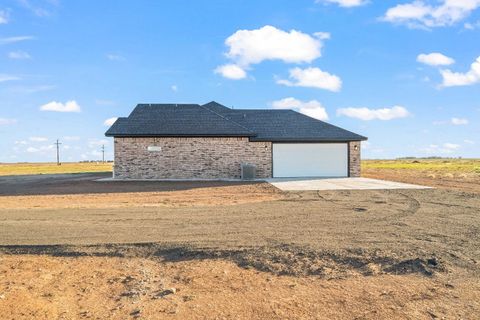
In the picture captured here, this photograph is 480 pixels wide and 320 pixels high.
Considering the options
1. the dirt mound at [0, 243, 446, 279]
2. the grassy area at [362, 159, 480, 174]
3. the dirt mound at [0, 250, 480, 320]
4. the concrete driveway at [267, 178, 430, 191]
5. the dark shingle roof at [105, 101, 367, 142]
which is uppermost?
the dark shingle roof at [105, 101, 367, 142]

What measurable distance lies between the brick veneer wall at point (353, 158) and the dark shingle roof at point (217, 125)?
0.58 metres

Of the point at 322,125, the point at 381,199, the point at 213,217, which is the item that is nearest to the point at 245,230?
the point at 213,217

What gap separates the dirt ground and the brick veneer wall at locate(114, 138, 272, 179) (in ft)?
41.2

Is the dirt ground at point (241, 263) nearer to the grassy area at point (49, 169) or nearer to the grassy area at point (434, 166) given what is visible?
the grassy area at point (49, 169)

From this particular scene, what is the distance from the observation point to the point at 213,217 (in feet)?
34.6

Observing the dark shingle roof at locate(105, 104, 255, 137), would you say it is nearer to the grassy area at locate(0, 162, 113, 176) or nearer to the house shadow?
the house shadow

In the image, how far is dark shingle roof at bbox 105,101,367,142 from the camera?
2450 cm

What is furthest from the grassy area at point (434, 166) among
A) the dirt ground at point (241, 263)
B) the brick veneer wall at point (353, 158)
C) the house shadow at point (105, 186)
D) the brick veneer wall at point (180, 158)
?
A: the dirt ground at point (241, 263)

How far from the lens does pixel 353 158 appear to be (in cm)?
2583

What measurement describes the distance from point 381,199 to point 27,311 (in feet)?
39.2

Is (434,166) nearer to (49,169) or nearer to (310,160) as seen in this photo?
(310,160)

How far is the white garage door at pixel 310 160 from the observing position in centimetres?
2547

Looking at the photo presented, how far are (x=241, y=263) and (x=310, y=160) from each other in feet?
64.6

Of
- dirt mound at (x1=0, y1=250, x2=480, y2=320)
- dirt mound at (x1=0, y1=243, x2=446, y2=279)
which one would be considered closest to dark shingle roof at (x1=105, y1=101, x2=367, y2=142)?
dirt mound at (x1=0, y1=243, x2=446, y2=279)
